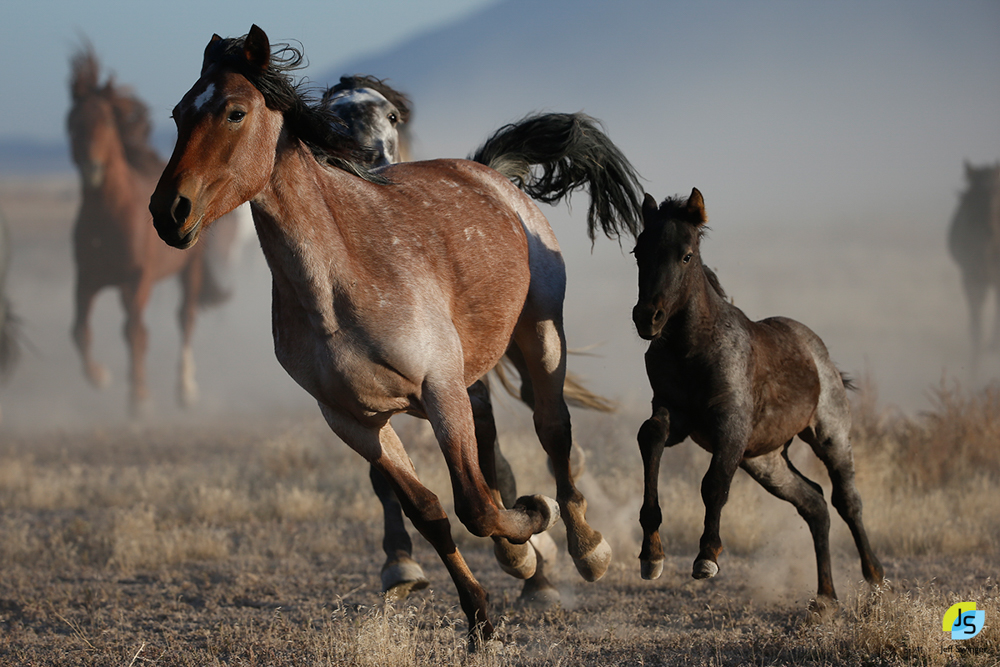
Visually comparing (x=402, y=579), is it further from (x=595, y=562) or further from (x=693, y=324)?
(x=693, y=324)

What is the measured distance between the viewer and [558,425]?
538 centimetres

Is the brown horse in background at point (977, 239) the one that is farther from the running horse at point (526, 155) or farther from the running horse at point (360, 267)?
the running horse at point (360, 267)

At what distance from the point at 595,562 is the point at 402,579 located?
3.93ft

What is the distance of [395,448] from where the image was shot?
442cm

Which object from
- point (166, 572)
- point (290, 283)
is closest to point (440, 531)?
point (290, 283)

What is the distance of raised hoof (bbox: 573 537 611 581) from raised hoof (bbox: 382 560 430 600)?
996 millimetres

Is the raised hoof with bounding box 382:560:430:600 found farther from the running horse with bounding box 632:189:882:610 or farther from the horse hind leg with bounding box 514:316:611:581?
the running horse with bounding box 632:189:882:610

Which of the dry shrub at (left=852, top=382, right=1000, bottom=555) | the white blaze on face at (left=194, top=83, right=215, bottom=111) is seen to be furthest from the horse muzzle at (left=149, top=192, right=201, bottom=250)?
the dry shrub at (left=852, top=382, right=1000, bottom=555)

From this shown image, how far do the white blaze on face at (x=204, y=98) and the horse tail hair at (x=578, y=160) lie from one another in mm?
2691

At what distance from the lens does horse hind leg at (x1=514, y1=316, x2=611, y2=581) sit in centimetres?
509

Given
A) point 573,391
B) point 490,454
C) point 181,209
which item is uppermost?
point 181,209

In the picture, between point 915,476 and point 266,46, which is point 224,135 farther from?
point 915,476

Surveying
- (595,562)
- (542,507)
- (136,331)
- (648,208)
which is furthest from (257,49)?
(136,331)

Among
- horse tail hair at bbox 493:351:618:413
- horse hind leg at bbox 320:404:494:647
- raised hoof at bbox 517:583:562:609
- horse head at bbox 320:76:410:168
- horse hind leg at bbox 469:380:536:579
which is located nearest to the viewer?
horse hind leg at bbox 320:404:494:647
